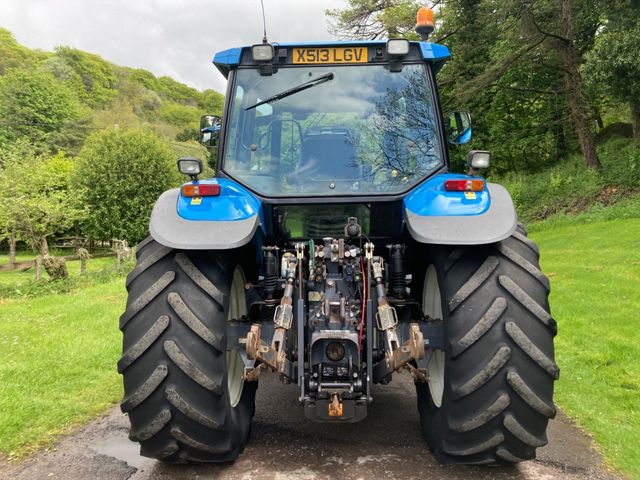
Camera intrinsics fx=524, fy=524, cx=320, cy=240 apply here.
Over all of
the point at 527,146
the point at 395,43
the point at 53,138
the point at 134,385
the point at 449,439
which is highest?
the point at 53,138

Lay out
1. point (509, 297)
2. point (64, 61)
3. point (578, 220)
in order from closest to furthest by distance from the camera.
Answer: point (509, 297)
point (578, 220)
point (64, 61)

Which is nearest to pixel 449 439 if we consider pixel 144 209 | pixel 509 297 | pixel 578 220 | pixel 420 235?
pixel 509 297

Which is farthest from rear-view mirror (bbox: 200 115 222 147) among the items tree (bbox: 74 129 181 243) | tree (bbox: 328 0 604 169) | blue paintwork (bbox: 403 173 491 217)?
tree (bbox: 74 129 181 243)

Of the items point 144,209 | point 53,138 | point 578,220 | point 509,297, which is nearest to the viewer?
point 509,297

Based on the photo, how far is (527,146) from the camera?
24.0 m

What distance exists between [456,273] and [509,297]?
0.93 feet

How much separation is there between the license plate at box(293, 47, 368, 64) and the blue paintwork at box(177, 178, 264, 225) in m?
1.10

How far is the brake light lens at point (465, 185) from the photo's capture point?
9.20ft

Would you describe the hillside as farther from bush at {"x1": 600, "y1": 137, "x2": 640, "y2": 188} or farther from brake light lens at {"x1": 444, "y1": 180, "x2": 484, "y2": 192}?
brake light lens at {"x1": 444, "y1": 180, "x2": 484, "y2": 192}

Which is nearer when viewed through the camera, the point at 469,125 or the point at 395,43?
A: the point at 395,43

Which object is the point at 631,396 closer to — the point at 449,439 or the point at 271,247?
the point at 449,439

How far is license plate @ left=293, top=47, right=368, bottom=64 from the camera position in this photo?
3453 mm

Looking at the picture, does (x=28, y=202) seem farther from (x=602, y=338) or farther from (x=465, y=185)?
(x=465, y=185)

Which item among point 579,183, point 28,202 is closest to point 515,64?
point 579,183
